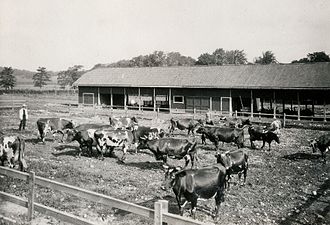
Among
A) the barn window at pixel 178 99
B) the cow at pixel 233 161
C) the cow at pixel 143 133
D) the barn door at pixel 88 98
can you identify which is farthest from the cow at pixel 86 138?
the barn door at pixel 88 98

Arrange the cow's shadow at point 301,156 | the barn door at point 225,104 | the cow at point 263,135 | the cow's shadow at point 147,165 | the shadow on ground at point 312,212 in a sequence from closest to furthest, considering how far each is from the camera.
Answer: the shadow on ground at point 312,212, the cow's shadow at point 147,165, the cow's shadow at point 301,156, the cow at point 263,135, the barn door at point 225,104

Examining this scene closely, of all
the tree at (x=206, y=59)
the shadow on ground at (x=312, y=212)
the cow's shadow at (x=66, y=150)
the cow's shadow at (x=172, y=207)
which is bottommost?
the shadow on ground at (x=312, y=212)

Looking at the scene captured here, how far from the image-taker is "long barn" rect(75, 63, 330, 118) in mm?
29562

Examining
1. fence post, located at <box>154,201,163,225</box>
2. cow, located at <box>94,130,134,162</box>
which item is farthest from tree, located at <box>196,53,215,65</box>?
fence post, located at <box>154,201,163,225</box>

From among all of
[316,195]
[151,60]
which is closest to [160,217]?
[316,195]

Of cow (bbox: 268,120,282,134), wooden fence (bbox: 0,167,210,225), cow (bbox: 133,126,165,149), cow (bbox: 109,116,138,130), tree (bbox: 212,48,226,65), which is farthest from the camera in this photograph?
tree (bbox: 212,48,226,65)

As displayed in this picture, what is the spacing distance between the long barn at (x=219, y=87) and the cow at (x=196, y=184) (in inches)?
794

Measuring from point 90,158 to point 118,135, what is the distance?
1548mm

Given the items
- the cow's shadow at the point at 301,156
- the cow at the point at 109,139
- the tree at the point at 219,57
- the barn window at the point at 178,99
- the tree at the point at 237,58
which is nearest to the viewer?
the cow at the point at 109,139

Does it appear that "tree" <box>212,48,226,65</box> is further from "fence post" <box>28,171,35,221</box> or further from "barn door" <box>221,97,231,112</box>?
"fence post" <box>28,171,35,221</box>

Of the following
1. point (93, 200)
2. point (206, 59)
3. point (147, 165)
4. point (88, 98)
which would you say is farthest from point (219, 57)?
point (93, 200)

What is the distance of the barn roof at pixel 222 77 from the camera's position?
29.8 m

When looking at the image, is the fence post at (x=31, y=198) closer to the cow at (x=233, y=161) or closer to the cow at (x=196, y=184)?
the cow at (x=196, y=184)

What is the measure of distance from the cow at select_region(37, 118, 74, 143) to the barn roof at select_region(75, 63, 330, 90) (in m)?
17.7
